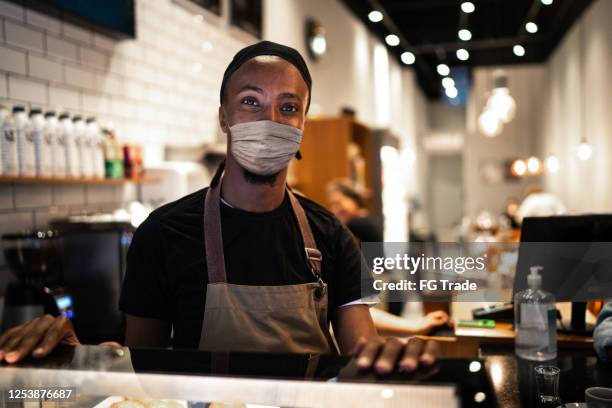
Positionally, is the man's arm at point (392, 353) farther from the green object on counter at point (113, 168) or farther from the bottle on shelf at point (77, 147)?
the green object on counter at point (113, 168)

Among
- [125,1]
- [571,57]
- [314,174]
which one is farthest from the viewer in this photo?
[571,57]

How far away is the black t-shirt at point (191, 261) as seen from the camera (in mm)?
1542

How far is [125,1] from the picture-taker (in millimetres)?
3445

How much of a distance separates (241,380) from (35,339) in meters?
0.50

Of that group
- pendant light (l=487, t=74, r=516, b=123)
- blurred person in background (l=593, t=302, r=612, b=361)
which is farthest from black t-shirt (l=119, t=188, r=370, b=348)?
pendant light (l=487, t=74, r=516, b=123)

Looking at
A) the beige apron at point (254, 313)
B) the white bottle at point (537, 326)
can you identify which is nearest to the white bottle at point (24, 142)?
the beige apron at point (254, 313)

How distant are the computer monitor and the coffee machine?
6.21 ft

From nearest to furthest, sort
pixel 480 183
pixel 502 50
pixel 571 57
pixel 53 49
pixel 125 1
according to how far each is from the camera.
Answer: pixel 53 49 → pixel 125 1 → pixel 571 57 → pixel 502 50 → pixel 480 183

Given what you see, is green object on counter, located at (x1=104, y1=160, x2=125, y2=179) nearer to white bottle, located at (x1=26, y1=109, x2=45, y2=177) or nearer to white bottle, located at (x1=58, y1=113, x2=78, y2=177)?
white bottle, located at (x1=58, y1=113, x2=78, y2=177)

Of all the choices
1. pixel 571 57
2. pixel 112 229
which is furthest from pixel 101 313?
pixel 571 57

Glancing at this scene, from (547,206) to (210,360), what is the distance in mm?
7219

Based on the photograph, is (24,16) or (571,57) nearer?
(24,16)

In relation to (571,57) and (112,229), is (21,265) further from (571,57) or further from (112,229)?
(571,57)

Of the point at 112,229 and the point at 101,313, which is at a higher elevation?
the point at 112,229
